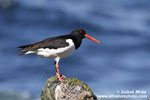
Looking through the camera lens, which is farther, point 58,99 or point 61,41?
point 61,41

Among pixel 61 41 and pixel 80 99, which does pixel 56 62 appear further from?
pixel 80 99

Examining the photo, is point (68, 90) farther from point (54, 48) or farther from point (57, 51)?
point (54, 48)

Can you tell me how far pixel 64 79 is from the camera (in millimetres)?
8531

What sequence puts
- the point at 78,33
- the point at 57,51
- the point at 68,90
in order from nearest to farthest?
the point at 68,90 < the point at 57,51 < the point at 78,33

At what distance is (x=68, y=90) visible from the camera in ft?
25.7

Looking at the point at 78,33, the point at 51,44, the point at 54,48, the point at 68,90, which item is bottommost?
the point at 68,90

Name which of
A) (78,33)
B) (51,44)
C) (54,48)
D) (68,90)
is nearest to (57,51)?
(54,48)

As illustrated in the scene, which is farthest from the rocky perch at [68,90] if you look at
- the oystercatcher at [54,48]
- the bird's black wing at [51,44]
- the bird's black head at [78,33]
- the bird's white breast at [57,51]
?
the bird's black head at [78,33]

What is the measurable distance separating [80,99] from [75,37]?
3456mm

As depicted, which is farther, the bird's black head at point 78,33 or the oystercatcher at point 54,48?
the bird's black head at point 78,33

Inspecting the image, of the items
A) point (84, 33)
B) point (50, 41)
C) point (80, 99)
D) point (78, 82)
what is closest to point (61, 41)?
point (50, 41)

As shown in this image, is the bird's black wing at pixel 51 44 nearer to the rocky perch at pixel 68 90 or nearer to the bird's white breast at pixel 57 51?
the bird's white breast at pixel 57 51

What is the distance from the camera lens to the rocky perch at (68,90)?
7.59 meters

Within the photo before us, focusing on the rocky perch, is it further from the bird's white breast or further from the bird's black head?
the bird's black head
